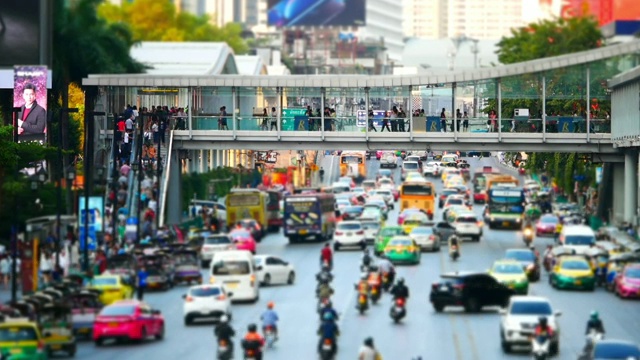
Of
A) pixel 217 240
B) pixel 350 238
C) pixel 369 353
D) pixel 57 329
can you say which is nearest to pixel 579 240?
pixel 350 238

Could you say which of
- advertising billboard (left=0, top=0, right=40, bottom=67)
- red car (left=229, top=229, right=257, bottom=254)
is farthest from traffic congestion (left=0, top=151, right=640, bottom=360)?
advertising billboard (left=0, top=0, right=40, bottom=67)

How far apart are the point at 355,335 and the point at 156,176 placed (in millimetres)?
41573

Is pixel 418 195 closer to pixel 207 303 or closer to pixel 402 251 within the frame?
pixel 402 251

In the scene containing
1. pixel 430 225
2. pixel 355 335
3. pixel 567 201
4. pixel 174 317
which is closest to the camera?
pixel 355 335

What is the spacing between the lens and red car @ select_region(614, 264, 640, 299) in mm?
77500

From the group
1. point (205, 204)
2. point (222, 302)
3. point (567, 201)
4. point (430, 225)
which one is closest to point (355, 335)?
point (222, 302)

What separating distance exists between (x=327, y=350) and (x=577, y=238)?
3520cm

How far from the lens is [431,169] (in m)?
116

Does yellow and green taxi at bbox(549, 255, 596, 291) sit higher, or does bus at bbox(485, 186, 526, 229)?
bus at bbox(485, 186, 526, 229)

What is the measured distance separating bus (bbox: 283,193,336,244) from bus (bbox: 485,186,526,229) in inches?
463

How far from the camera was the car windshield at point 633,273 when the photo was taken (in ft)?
256

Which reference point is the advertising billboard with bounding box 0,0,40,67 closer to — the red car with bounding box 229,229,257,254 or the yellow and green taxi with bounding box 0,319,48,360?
the red car with bounding box 229,229,257,254

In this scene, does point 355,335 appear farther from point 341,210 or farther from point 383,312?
point 341,210

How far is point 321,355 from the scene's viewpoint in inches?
2323
